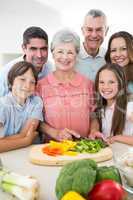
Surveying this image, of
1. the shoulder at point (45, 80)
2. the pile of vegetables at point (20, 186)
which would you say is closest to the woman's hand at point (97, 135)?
the shoulder at point (45, 80)

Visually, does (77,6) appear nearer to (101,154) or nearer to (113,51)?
(113,51)

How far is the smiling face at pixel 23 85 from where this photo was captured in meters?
1.39

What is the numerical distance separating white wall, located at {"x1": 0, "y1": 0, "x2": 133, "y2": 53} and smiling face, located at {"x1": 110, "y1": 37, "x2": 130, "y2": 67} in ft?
0.33

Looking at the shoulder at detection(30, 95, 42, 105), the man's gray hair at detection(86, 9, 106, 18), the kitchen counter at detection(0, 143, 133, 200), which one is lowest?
the kitchen counter at detection(0, 143, 133, 200)

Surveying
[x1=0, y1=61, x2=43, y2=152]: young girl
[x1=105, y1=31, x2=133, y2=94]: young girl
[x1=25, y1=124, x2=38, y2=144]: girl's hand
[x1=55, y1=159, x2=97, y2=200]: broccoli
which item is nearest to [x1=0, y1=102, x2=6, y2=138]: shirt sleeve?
[x1=0, y1=61, x2=43, y2=152]: young girl

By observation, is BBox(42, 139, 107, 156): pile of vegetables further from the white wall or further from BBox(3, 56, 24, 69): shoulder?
the white wall

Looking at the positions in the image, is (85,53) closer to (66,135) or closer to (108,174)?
(66,135)

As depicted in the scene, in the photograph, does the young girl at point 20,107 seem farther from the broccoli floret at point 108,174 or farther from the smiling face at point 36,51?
the broccoli floret at point 108,174

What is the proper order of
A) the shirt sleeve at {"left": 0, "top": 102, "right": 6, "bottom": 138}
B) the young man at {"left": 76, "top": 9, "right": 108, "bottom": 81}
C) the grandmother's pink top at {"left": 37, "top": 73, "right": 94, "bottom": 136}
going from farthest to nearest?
1. the young man at {"left": 76, "top": 9, "right": 108, "bottom": 81}
2. the grandmother's pink top at {"left": 37, "top": 73, "right": 94, "bottom": 136}
3. the shirt sleeve at {"left": 0, "top": 102, "right": 6, "bottom": 138}

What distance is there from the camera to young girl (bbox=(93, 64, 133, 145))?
148 centimetres

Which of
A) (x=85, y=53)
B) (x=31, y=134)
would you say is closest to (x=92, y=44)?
(x=85, y=53)

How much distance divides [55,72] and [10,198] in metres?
0.79

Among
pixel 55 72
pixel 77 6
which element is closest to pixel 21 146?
pixel 55 72

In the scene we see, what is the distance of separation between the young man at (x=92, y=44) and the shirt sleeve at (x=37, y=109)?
0.82 ft
